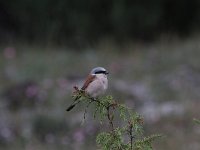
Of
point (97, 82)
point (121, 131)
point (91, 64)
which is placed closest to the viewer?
point (121, 131)

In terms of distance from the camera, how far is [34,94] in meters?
12.0

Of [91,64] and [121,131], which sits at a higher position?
[91,64]

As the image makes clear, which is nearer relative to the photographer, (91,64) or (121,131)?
(121,131)

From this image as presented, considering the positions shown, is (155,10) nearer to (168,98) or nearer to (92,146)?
(168,98)

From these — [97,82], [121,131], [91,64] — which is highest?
[91,64]

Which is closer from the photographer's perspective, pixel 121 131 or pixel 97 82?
pixel 121 131

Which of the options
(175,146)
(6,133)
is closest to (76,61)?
(6,133)

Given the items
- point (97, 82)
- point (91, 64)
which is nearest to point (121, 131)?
point (97, 82)

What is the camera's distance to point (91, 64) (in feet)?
50.5

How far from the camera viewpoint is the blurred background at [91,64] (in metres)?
10.0

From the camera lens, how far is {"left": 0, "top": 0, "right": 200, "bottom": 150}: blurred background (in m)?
10.0

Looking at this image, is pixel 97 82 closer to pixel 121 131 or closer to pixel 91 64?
pixel 121 131

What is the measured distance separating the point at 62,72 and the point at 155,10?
4342 mm

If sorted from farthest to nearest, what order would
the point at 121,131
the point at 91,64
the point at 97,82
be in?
the point at 91,64 → the point at 97,82 → the point at 121,131
